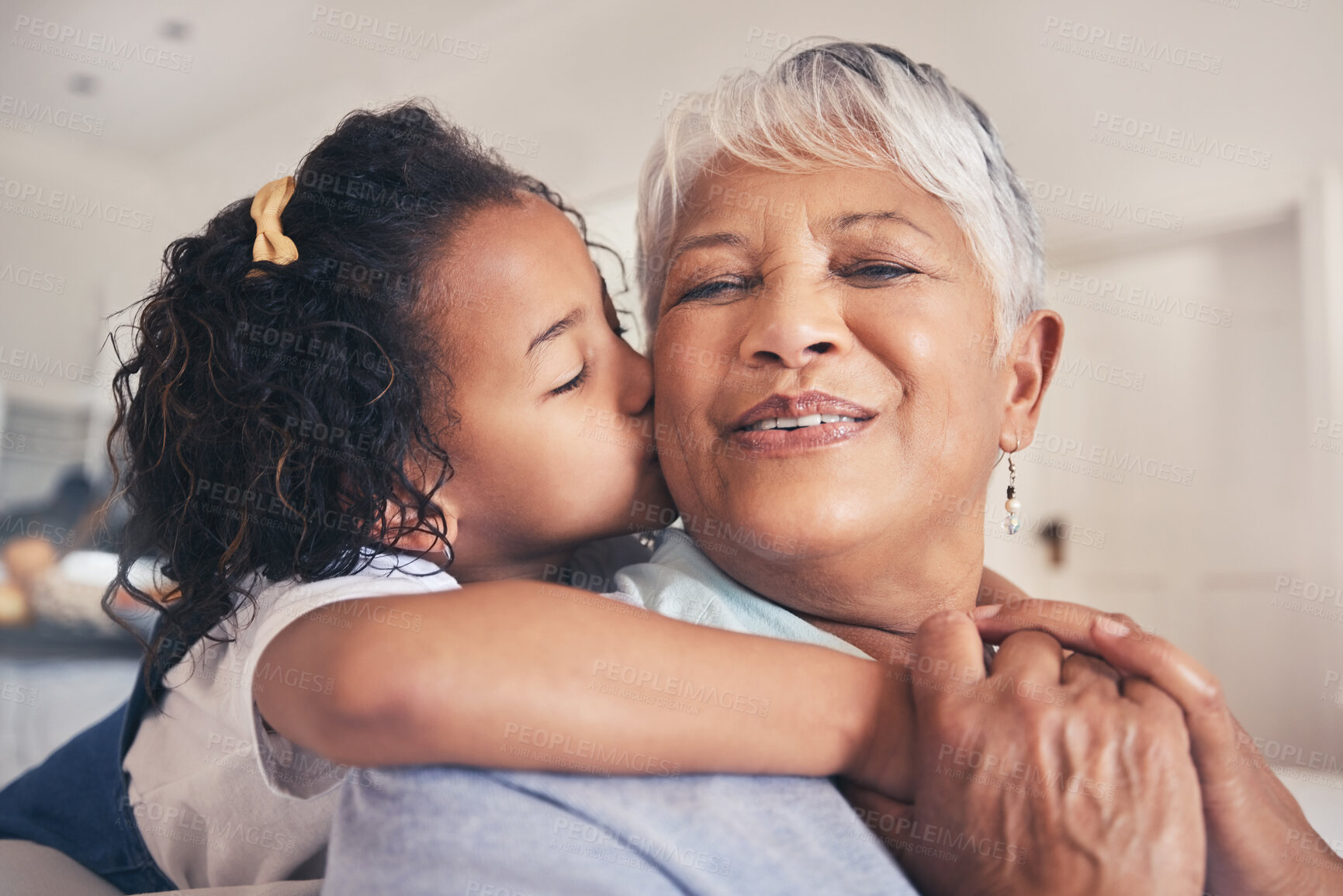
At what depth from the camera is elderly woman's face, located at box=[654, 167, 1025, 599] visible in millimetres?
1198

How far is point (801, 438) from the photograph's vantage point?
3.95ft

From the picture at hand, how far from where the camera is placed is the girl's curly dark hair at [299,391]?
1.28 metres

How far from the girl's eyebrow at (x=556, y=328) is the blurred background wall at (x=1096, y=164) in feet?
10.9

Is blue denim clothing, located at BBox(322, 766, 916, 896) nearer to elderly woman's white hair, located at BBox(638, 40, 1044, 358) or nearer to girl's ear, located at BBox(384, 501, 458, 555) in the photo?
girl's ear, located at BBox(384, 501, 458, 555)

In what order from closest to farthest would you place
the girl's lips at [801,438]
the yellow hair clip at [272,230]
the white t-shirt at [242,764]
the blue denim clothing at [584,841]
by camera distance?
1. the blue denim clothing at [584,841]
2. the white t-shirt at [242,764]
3. the girl's lips at [801,438]
4. the yellow hair clip at [272,230]

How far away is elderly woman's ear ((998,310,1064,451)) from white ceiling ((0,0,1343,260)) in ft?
10.4

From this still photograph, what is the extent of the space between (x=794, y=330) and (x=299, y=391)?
65 centimetres

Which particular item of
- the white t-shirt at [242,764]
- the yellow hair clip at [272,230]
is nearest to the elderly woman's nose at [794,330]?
the white t-shirt at [242,764]

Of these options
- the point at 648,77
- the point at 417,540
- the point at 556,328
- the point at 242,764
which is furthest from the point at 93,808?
the point at 648,77

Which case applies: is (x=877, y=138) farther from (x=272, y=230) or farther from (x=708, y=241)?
(x=272, y=230)

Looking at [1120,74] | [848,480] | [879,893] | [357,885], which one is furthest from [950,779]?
[1120,74]

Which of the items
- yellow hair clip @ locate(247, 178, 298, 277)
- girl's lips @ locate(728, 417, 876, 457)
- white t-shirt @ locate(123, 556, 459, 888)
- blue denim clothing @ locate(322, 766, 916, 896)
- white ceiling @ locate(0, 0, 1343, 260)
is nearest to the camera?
blue denim clothing @ locate(322, 766, 916, 896)

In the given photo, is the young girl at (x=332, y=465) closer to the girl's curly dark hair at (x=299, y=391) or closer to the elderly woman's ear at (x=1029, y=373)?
the girl's curly dark hair at (x=299, y=391)

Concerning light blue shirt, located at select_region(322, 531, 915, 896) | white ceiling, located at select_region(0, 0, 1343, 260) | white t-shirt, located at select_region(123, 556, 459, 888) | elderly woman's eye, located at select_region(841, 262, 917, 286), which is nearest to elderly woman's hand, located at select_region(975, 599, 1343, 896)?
light blue shirt, located at select_region(322, 531, 915, 896)
